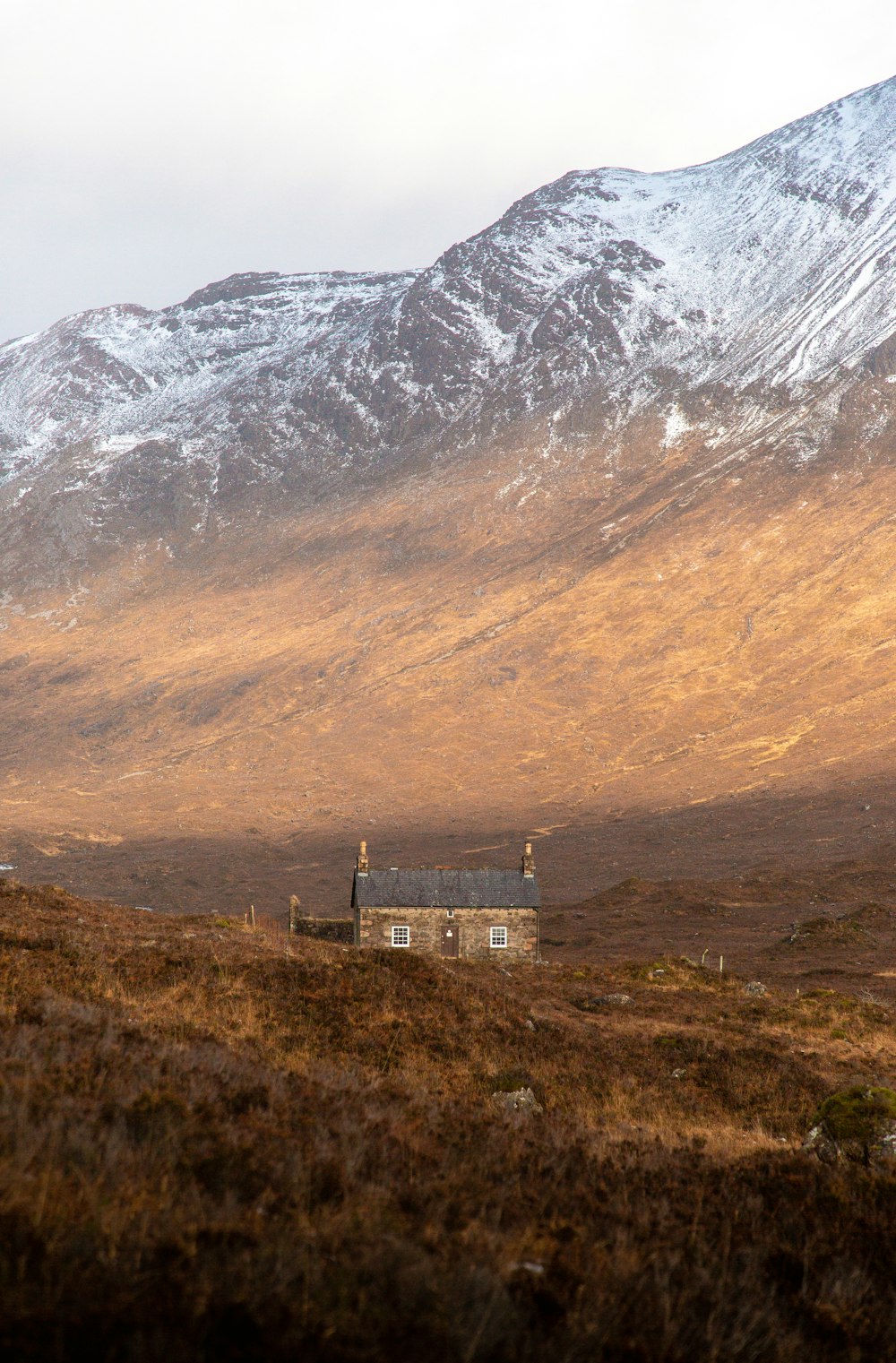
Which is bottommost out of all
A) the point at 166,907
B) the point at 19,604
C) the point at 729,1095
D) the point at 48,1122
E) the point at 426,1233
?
the point at 166,907

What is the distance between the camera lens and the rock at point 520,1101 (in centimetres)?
1088

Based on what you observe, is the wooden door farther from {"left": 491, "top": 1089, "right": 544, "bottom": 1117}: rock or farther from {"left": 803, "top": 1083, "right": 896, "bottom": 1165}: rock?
{"left": 803, "top": 1083, "right": 896, "bottom": 1165}: rock

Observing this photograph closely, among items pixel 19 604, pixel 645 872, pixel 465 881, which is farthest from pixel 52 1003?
pixel 19 604

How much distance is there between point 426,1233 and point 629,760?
107 metres

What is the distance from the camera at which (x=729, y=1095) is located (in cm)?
1434

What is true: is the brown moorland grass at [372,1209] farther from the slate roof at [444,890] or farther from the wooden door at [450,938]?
the slate roof at [444,890]

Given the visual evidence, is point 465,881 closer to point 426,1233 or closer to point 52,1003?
point 52,1003

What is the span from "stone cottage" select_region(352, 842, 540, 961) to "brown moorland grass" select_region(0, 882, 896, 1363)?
29074 mm

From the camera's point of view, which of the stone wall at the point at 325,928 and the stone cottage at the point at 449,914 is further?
the stone wall at the point at 325,928

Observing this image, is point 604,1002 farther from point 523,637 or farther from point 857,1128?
point 523,637

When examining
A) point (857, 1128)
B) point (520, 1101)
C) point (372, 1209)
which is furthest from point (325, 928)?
point (372, 1209)

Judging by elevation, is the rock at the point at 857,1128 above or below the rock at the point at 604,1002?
above

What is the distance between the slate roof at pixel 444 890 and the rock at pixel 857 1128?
31.0 meters

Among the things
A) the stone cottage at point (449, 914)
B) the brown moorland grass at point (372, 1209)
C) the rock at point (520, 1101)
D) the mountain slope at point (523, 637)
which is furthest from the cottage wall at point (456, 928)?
the mountain slope at point (523, 637)
